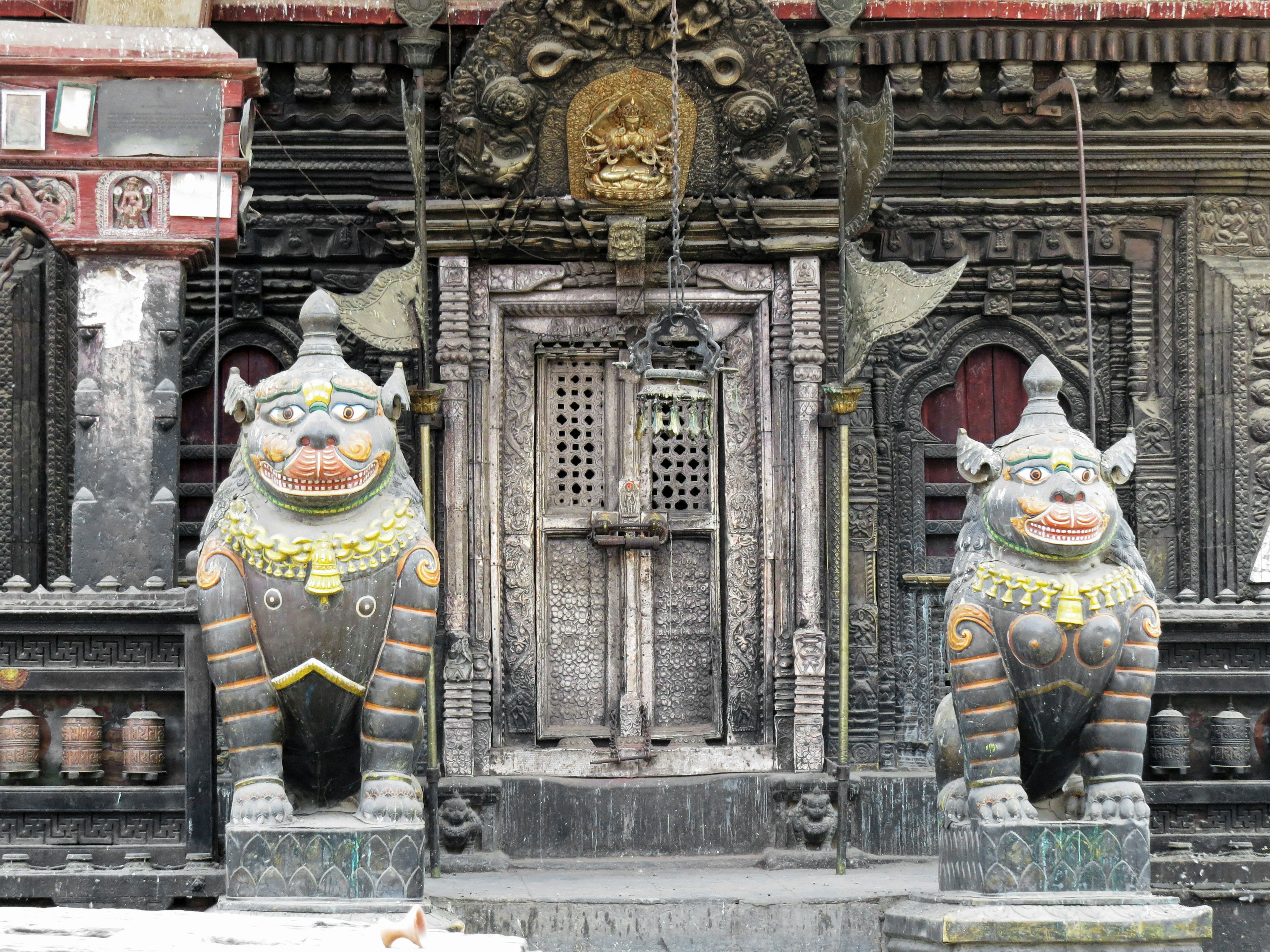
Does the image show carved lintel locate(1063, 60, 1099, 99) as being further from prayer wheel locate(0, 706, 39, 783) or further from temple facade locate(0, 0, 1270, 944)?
prayer wheel locate(0, 706, 39, 783)

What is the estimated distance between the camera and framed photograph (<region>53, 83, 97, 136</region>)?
8609 millimetres

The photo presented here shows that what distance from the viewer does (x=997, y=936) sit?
6566 mm

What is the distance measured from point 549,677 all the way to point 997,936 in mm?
3512

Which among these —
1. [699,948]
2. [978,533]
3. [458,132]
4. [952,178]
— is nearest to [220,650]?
[699,948]

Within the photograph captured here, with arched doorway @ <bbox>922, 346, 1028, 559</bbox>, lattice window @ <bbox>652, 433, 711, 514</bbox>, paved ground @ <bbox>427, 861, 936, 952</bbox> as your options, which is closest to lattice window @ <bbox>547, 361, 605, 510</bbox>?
lattice window @ <bbox>652, 433, 711, 514</bbox>

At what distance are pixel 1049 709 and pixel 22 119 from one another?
17.8ft

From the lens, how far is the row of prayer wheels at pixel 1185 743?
7.82 meters

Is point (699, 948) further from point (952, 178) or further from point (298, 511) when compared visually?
point (952, 178)

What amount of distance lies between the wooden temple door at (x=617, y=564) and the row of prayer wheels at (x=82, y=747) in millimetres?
2394

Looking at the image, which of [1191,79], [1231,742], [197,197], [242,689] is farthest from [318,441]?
[1191,79]

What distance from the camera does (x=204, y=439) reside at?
984cm

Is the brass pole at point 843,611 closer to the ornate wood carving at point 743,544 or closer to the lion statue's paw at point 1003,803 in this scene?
the ornate wood carving at point 743,544

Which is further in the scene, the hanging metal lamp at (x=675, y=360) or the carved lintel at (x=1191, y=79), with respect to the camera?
the carved lintel at (x=1191, y=79)

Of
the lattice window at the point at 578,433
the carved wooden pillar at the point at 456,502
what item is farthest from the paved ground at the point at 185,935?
the lattice window at the point at 578,433
